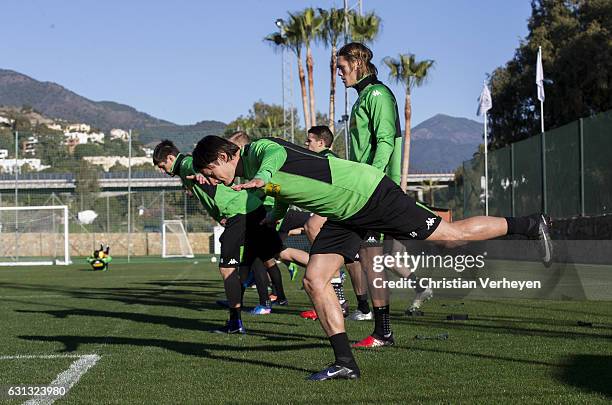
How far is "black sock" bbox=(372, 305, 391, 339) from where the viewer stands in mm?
7148

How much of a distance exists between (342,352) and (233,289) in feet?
10.2

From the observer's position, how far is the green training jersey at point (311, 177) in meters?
5.49

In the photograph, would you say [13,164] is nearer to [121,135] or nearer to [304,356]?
[121,135]

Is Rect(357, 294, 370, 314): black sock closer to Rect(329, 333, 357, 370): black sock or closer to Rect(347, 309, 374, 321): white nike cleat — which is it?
Rect(347, 309, 374, 321): white nike cleat

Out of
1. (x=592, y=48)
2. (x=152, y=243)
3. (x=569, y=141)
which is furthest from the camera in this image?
(x=152, y=243)

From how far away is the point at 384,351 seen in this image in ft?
22.2

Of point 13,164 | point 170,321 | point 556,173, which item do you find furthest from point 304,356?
point 13,164

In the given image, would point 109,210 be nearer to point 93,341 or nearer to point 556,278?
point 556,278

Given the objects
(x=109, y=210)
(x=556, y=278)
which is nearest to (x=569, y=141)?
(x=556, y=278)

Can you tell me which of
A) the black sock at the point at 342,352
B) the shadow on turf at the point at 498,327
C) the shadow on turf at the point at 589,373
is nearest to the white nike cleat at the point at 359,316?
the shadow on turf at the point at 498,327

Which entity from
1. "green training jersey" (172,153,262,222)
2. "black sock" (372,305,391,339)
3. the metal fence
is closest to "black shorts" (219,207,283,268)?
"green training jersey" (172,153,262,222)

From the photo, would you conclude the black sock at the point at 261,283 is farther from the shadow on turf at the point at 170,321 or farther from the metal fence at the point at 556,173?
the metal fence at the point at 556,173

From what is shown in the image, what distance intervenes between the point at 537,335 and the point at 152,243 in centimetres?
4243

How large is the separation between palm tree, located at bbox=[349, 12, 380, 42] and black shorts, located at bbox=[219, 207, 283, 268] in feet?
93.3
